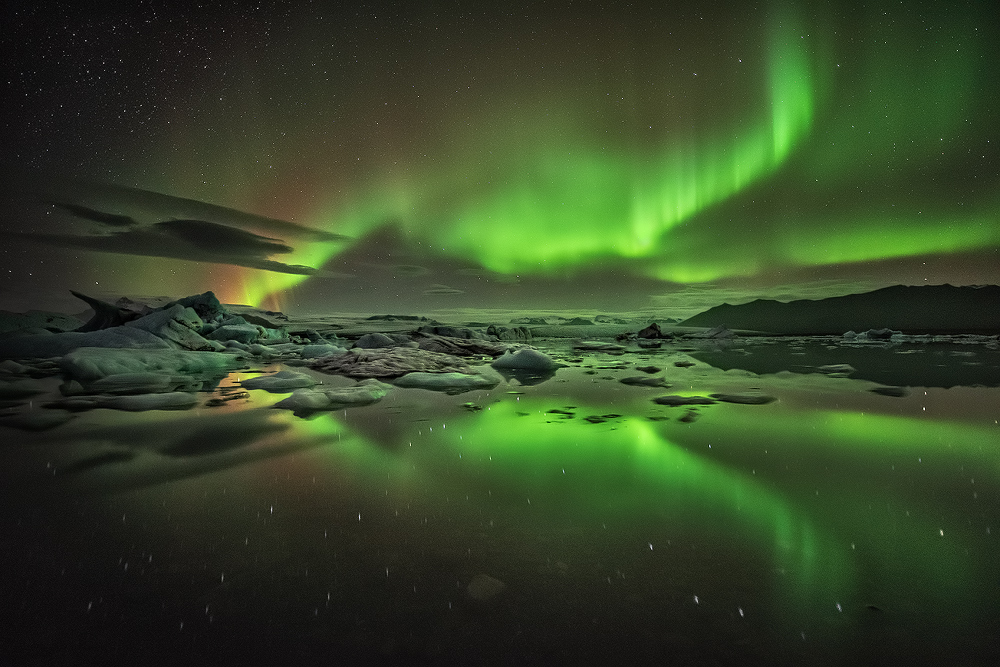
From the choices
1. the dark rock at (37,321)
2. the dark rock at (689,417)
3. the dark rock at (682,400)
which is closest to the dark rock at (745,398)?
the dark rock at (682,400)

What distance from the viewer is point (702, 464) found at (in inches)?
93.0

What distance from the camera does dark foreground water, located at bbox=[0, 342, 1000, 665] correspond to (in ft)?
3.28

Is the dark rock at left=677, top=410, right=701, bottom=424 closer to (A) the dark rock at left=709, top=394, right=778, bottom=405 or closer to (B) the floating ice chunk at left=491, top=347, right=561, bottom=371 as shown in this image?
(A) the dark rock at left=709, top=394, right=778, bottom=405

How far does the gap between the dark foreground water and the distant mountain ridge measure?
209ft

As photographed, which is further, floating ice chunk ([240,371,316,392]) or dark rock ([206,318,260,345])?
dark rock ([206,318,260,345])

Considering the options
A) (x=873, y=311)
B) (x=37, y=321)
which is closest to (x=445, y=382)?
(x=37, y=321)

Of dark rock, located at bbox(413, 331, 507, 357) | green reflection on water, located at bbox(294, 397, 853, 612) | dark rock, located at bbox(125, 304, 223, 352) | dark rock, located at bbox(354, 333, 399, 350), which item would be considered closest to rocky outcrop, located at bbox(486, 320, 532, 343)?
dark rock, located at bbox(413, 331, 507, 357)

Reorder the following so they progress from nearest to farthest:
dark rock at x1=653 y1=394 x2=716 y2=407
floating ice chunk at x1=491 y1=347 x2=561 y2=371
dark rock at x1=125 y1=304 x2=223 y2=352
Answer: dark rock at x1=653 y1=394 x2=716 y2=407
floating ice chunk at x1=491 y1=347 x2=561 y2=371
dark rock at x1=125 y1=304 x2=223 y2=352

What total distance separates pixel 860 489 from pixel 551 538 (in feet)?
5.54

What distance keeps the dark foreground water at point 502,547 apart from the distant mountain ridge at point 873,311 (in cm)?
6371

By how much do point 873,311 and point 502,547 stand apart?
339 feet

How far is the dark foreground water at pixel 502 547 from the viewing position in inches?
39.4

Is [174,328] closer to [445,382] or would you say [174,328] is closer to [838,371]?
[445,382]

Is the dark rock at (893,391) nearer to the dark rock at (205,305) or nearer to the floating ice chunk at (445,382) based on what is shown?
the floating ice chunk at (445,382)
